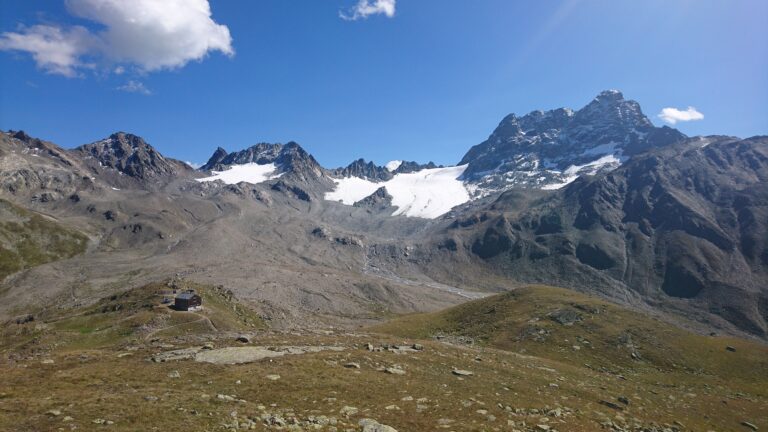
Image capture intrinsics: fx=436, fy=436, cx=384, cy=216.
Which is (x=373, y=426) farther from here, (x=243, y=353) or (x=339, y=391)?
(x=243, y=353)

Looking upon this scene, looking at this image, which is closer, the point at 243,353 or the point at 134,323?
the point at 243,353

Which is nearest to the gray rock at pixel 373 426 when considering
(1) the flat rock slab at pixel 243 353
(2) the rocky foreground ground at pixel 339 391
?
(2) the rocky foreground ground at pixel 339 391

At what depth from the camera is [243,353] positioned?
37.5 meters

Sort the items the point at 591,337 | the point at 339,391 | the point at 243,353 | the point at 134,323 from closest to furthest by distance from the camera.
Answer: the point at 339,391 → the point at 243,353 → the point at 134,323 → the point at 591,337

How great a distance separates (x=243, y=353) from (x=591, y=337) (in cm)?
5997

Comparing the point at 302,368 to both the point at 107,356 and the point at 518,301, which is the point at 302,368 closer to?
the point at 107,356

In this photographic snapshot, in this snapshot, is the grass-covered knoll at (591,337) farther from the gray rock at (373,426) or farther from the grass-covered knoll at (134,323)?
the gray rock at (373,426)

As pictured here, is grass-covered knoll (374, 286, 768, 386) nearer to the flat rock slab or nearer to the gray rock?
the flat rock slab

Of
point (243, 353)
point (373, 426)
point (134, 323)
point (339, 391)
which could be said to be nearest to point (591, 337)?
point (339, 391)

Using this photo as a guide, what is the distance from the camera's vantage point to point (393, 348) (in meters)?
47.3

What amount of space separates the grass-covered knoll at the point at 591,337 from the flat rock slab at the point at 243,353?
42.7 meters

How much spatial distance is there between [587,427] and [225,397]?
23.8m

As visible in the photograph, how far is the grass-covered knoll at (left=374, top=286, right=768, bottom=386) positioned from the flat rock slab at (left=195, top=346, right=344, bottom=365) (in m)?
42.7

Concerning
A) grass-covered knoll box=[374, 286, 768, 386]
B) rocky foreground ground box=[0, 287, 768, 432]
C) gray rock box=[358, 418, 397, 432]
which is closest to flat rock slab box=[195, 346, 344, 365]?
rocky foreground ground box=[0, 287, 768, 432]
